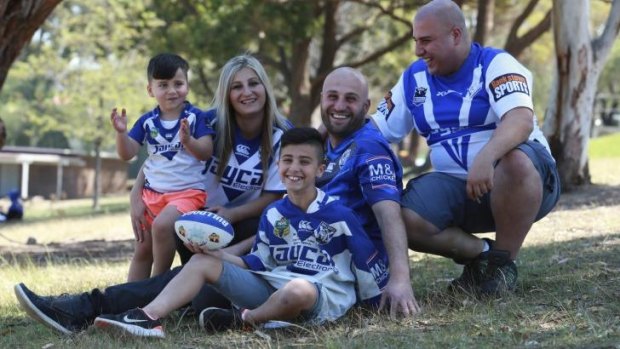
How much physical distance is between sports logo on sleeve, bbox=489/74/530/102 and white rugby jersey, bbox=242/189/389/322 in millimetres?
992

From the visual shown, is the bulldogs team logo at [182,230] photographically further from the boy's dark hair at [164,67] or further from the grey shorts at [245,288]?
the boy's dark hair at [164,67]

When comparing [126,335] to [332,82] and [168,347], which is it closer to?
[168,347]

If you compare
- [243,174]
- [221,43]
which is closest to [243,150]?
[243,174]

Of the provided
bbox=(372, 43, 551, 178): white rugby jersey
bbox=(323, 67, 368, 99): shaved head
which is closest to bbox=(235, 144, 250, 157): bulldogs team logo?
bbox=(323, 67, 368, 99): shaved head

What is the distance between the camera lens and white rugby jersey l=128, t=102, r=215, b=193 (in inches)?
198

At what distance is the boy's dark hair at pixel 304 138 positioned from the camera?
4098 millimetres

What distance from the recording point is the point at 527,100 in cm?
432

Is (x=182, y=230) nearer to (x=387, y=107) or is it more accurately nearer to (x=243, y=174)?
(x=243, y=174)

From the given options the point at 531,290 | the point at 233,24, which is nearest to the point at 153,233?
the point at 531,290

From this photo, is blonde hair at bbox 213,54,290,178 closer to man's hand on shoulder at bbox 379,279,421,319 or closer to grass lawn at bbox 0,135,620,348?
grass lawn at bbox 0,135,620,348

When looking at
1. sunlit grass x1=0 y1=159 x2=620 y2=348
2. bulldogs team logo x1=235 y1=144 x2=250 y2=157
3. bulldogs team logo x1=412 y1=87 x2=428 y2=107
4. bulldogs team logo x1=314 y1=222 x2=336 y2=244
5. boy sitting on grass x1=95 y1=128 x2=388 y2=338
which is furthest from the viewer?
bulldogs team logo x1=235 y1=144 x2=250 y2=157

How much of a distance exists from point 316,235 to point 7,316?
2126mm

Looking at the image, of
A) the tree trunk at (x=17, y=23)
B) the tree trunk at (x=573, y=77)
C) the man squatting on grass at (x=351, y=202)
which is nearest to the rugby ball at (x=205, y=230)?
the man squatting on grass at (x=351, y=202)

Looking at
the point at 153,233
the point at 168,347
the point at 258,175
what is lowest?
the point at 168,347
